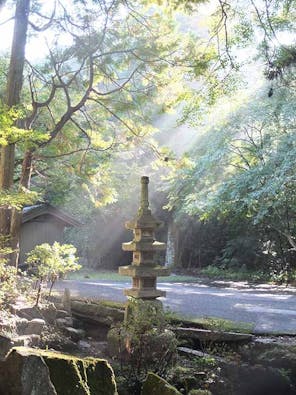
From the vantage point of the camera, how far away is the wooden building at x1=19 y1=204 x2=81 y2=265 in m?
18.0

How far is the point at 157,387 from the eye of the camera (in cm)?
480

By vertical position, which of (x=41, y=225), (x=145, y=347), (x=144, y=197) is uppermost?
(x=41, y=225)

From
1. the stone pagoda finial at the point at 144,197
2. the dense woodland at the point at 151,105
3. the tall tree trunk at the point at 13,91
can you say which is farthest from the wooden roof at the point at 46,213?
the stone pagoda finial at the point at 144,197

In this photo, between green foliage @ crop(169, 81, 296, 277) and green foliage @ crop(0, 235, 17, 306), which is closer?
green foliage @ crop(0, 235, 17, 306)

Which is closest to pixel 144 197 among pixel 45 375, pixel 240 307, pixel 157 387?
pixel 157 387

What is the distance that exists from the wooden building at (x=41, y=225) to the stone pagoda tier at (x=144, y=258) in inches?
437

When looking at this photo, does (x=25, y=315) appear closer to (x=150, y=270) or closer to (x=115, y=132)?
(x=150, y=270)

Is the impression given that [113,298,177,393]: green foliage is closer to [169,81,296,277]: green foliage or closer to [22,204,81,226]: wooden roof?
[169,81,296,277]: green foliage

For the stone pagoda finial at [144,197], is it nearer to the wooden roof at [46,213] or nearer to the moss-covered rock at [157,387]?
the moss-covered rock at [157,387]

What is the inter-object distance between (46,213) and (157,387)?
1448cm

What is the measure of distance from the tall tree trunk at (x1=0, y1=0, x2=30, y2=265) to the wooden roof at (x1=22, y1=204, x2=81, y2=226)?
8580mm

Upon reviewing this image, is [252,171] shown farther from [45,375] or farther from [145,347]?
[45,375]

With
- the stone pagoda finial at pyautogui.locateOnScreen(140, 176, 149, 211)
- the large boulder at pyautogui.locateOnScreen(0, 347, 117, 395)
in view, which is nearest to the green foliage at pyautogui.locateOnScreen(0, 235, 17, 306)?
the stone pagoda finial at pyautogui.locateOnScreen(140, 176, 149, 211)

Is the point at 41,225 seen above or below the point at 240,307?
above
